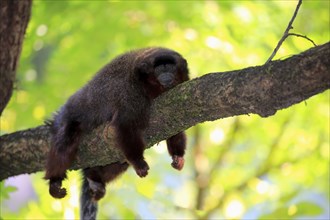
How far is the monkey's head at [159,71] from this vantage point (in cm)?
426

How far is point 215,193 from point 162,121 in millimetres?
2896

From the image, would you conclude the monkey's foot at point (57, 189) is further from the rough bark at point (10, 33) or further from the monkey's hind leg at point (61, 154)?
the rough bark at point (10, 33)

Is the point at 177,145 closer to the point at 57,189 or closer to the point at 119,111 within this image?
the point at 119,111

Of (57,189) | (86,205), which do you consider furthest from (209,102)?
(86,205)

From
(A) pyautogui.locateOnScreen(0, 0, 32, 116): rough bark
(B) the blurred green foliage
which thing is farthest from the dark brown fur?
(B) the blurred green foliage

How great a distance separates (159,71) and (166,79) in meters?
0.11

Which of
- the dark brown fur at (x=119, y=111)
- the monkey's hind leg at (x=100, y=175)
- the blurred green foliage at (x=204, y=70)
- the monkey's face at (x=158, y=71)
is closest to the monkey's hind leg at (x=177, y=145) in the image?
the dark brown fur at (x=119, y=111)

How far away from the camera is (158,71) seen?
14.1 feet

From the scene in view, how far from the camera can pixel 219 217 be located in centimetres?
591

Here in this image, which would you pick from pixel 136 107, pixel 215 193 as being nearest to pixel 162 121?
pixel 136 107

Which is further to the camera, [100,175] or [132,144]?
[100,175]

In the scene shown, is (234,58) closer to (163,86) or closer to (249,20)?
(249,20)

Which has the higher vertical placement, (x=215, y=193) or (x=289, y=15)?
(x=289, y=15)

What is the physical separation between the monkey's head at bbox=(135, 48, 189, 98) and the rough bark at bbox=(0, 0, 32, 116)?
1.01 m
